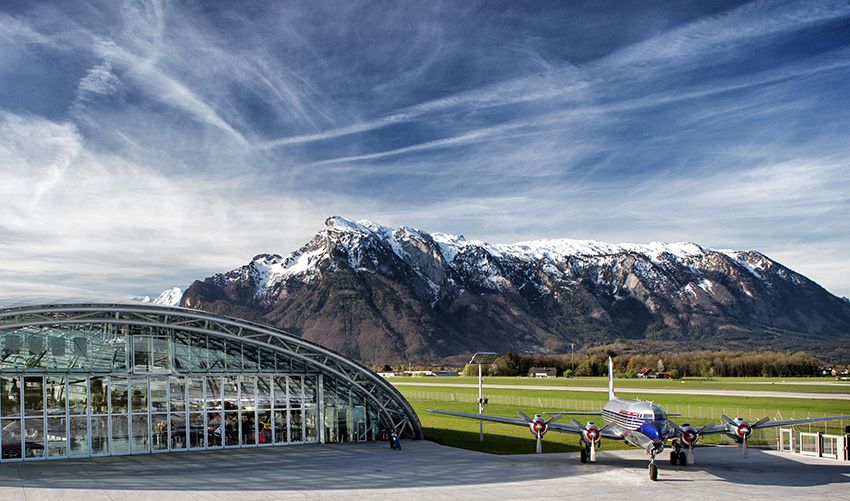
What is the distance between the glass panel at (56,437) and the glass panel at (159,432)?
4.01 meters

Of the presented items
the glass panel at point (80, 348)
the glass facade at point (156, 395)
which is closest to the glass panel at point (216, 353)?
the glass facade at point (156, 395)

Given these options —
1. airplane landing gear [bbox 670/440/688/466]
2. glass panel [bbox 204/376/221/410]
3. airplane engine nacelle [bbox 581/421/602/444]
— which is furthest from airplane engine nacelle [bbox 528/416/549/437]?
glass panel [bbox 204/376/221/410]

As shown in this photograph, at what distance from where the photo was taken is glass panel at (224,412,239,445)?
39906 millimetres

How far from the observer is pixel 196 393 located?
39312 millimetres

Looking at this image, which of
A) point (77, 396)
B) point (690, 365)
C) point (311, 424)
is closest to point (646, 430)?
point (311, 424)

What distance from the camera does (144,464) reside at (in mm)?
34031

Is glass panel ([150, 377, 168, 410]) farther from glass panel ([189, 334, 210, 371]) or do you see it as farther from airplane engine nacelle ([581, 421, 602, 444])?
airplane engine nacelle ([581, 421, 602, 444])

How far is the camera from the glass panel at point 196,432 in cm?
3900

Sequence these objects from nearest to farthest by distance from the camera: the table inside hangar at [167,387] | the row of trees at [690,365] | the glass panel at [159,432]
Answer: the table inside hangar at [167,387] → the glass panel at [159,432] → the row of trees at [690,365]

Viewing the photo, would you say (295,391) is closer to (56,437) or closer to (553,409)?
(56,437)

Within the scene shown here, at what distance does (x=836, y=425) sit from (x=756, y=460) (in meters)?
25.3

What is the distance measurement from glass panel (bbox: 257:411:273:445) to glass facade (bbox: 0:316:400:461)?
0.18 feet

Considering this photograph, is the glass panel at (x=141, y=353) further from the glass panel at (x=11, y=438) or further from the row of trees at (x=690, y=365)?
the row of trees at (x=690, y=365)

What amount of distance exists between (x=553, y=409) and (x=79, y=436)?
47.8m
